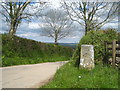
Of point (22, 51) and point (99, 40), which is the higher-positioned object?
point (99, 40)

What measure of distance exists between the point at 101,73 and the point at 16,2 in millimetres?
16603

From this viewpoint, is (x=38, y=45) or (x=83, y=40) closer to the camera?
(x=83, y=40)

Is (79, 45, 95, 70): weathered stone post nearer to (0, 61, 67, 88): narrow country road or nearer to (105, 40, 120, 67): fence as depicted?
(105, 40, 120, 67): fence

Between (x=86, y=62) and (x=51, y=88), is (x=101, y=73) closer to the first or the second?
(x=86, y=62)

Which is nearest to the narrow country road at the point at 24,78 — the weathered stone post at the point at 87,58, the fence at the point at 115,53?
the weathered stone post at the point at 87,58

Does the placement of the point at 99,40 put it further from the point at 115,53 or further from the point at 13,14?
the point at 13,14

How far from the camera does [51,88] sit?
5844 mm

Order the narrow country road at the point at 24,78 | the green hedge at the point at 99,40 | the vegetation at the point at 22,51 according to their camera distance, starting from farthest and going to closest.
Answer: the vegetation at the point at 22,51 < the green hedge at the point at 99,40 < the narrow country road at the point at 24,78

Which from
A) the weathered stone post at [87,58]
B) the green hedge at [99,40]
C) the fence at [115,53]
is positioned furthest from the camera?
the green hedge at [99,40]

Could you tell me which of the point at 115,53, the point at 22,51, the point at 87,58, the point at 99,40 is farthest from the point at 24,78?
the point at 22,51

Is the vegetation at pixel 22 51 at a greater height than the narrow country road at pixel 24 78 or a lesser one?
greater

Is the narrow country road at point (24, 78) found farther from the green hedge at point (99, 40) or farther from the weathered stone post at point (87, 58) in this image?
the green hedge at point (99, 40)

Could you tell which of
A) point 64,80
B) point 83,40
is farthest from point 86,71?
point 83,40

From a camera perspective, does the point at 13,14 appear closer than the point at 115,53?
No
